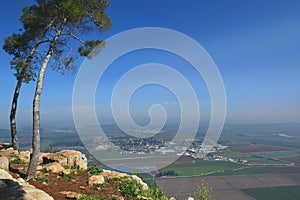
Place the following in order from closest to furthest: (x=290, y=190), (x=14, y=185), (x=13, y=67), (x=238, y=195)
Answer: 1. (x=14, y=185)
2. (x=13, y=67)
3. (x=238, y=195)
4. (x=290, y=190)

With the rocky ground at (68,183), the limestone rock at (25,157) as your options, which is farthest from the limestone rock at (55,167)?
the limestone rock at (25,157)

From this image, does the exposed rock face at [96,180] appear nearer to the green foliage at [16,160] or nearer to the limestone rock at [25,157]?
the green foliage at [16,160]

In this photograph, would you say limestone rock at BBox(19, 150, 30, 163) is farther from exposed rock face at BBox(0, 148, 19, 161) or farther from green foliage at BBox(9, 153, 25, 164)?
exposed rock face at BBox(0, 148, 19, 161)

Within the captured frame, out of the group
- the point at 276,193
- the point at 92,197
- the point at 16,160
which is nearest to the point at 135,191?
the point at 92,197

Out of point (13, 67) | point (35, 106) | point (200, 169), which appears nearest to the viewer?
point (35, 106)

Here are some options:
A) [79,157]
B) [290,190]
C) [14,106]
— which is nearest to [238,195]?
[290,190]

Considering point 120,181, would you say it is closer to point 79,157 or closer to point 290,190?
point 79,157
